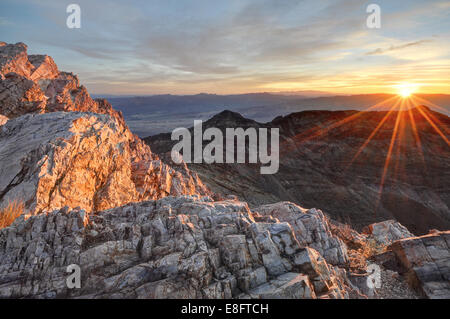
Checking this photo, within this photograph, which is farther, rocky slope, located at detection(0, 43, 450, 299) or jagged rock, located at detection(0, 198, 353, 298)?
rocky slope, located at detection(0, 43, 450, 299)

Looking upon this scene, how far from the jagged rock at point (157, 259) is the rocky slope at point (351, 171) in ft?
102

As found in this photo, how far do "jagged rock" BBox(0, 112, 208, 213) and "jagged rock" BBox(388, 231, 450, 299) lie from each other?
13.9 metres

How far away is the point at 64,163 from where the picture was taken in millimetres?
10531

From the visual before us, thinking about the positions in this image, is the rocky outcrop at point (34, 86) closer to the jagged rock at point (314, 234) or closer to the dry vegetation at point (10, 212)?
the dry vegetation at point (10, 212)

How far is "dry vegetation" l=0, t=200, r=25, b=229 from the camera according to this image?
794 cm

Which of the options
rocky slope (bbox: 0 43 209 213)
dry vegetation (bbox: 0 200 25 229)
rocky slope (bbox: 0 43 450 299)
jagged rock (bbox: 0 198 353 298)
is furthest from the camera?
rocky slope (bbox: 0 43 209 213)

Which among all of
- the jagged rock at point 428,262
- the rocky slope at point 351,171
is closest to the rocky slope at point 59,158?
the jagged rock at point 428,262

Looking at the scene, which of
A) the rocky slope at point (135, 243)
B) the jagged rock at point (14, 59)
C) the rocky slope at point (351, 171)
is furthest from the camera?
the rocky slope at point (351, 171)

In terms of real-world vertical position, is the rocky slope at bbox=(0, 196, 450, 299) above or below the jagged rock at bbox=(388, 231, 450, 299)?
above

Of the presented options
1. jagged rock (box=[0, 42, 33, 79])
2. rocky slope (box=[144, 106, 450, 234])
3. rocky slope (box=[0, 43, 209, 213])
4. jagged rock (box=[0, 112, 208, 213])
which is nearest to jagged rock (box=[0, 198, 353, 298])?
rocky slope (box=[0, 43, 209, 213])

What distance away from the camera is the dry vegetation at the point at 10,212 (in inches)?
313

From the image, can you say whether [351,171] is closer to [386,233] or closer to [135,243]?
[386,233]

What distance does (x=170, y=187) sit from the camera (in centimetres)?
2017

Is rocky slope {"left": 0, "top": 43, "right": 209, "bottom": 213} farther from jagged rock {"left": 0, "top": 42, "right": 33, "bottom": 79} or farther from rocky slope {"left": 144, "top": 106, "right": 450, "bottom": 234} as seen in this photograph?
rocky slope {"left": 144, "top": 106, "right": 450, "bottom": 234}
